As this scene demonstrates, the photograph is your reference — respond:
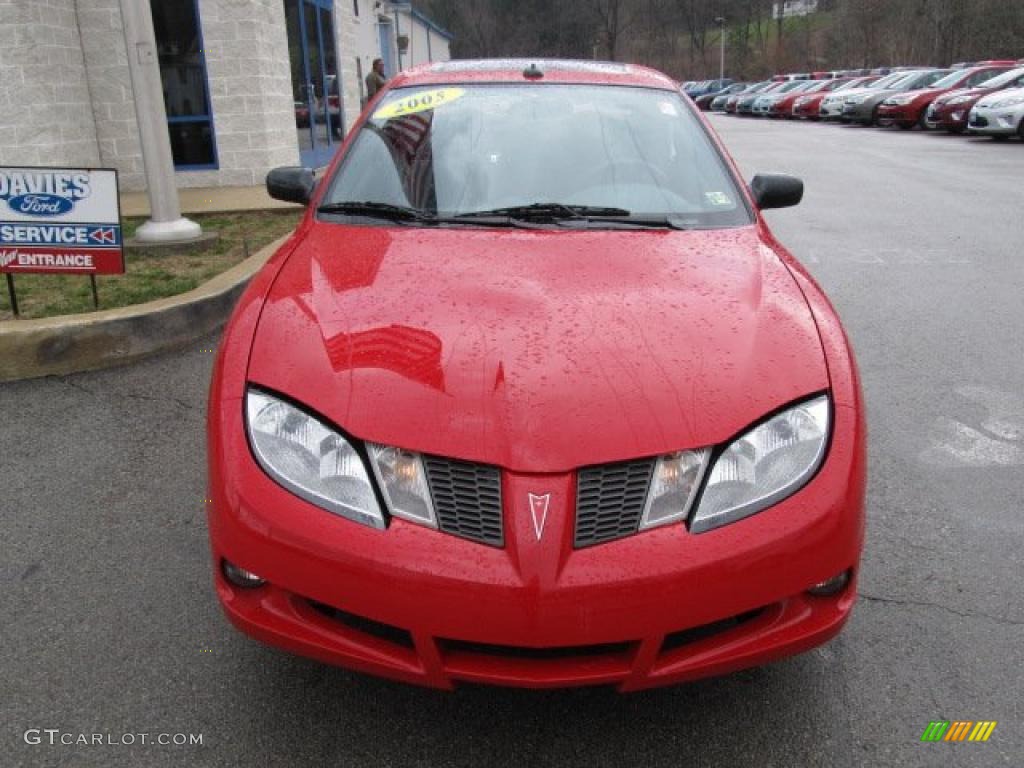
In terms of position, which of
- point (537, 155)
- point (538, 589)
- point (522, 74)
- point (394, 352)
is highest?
point (522, 74)

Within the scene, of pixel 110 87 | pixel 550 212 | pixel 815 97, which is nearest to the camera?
pixel 550 212

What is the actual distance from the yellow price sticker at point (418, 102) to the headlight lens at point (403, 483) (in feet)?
6.56

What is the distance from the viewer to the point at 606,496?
186 cm

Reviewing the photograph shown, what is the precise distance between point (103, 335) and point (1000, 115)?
19.5 metres

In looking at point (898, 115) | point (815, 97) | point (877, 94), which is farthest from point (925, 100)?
point (815, 97)

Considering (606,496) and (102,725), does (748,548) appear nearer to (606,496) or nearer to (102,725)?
(606,496)

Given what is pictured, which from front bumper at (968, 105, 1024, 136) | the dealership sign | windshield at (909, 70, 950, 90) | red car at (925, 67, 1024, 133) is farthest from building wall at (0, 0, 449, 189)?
windshield at (909, 70, 950, 90)

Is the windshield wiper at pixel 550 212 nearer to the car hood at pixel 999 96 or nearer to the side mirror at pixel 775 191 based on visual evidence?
the side mirror at pixel 775 191

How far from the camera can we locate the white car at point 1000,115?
720 inches

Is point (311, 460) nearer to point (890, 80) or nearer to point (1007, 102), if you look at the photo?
point (1007, 102)

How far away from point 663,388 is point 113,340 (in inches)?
153

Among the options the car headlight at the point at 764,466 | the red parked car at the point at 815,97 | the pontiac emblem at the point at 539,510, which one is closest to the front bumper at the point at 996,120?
the red parked car at the point at 815,97

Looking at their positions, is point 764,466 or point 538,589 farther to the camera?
point 764,466

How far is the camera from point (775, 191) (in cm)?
353
